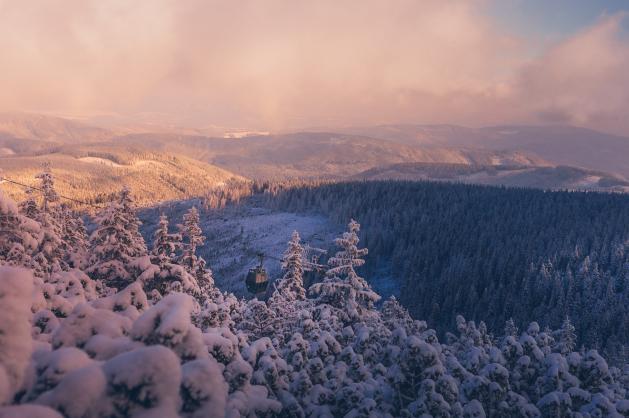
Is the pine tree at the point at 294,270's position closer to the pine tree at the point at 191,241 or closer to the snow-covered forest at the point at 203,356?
the snow-covered forest at the point at 203,356

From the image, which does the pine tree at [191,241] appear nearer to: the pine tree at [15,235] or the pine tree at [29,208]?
the pine tree at [29,208]

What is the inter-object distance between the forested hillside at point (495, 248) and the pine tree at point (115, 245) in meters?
63.1

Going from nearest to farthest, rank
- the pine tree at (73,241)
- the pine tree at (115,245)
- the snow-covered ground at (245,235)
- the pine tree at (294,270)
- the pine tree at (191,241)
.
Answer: the pine tree at (115,245) < the pine tree at (73,241) < the pine tree at (191,241) < the pine tree at (294,270) < the snow-covered ground at (245,235)

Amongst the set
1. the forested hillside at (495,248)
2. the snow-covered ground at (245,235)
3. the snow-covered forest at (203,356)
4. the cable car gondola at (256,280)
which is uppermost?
the snow-covered forest at (203,356)

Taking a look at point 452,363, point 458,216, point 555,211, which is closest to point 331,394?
point 452,363

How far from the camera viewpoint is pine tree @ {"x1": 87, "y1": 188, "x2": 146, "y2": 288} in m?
18.5

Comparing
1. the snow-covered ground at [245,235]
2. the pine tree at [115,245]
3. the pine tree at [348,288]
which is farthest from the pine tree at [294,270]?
the snow-covered ground at [245,235]

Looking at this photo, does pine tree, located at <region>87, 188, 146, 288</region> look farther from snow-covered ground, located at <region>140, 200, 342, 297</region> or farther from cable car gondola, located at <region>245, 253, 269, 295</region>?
snow-covered ground, located at <region>140, 200, 342, 297</region>

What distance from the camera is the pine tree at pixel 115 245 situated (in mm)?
18469

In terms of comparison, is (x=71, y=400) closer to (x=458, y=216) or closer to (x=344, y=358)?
(x=344, y=358)

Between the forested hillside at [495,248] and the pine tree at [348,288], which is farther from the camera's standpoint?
the forested hillside at [495,248]

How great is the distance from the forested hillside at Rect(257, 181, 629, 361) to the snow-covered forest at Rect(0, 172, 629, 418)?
53878 millimetres

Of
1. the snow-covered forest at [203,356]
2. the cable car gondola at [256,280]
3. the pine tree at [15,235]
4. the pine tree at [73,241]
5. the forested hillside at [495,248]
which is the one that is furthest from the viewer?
the forested hillside at [495,248]

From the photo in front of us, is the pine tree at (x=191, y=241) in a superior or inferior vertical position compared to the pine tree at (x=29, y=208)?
inferior
